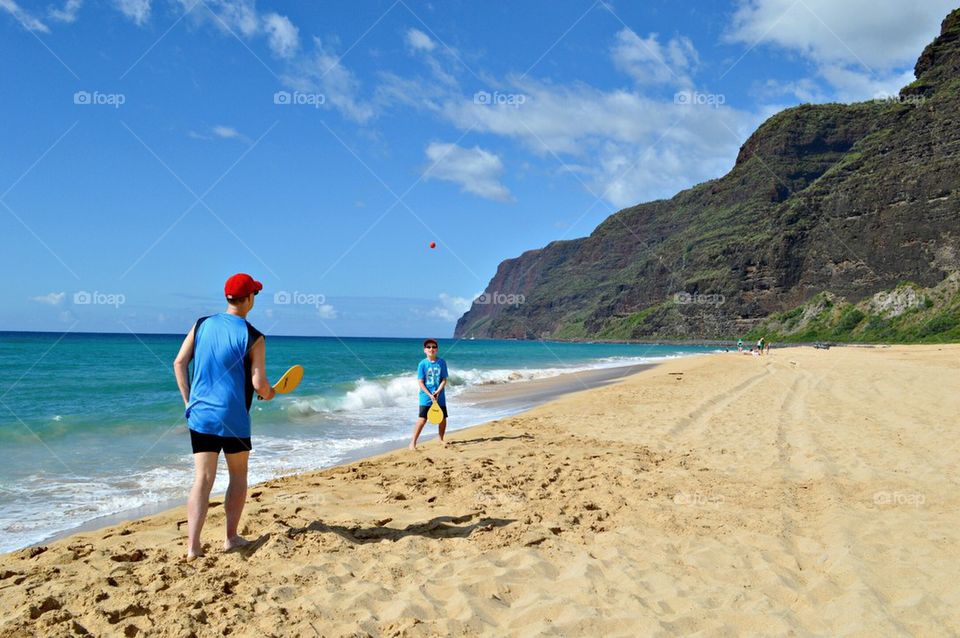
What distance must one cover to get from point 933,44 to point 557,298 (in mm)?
116851

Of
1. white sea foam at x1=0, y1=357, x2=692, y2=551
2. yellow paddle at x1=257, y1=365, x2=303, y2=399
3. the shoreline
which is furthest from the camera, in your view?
white sea foam at x1=0, y1=357, x2=692, y2=551

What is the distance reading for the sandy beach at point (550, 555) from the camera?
3385mm

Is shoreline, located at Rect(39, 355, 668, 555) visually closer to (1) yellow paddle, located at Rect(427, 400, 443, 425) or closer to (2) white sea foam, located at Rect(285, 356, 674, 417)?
(1) yellow paddle, located at Rect(427, 400, 443, 425)

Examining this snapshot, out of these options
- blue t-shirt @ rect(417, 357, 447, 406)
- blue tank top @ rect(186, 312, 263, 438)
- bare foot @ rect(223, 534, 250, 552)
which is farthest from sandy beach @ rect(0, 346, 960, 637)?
blue t-shirt @ rect(417, 357, 447, 406)

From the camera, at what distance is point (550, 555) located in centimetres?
440

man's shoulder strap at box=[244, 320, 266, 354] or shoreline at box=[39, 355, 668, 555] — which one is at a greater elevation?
man's shoulder strap at box=[244, 320, 266, 354]

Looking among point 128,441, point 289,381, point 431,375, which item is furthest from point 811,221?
point 289,381

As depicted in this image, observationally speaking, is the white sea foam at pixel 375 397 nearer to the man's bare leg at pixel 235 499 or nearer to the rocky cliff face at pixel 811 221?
the man's bare leg at pixel 235 499

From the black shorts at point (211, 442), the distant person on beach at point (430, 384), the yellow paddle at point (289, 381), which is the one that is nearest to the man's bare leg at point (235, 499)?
the black shorts at point (211, 442)

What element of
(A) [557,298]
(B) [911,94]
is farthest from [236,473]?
(A) [557,298]

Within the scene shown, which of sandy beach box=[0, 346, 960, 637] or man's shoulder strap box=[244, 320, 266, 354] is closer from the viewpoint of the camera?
sandy beach box=[0, 346, 960, 637]

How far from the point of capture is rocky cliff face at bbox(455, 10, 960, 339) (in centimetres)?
7556

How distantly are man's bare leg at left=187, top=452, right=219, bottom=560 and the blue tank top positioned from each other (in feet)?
0.62

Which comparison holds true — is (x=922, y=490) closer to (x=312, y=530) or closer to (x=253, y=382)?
(x=312, y=530)
